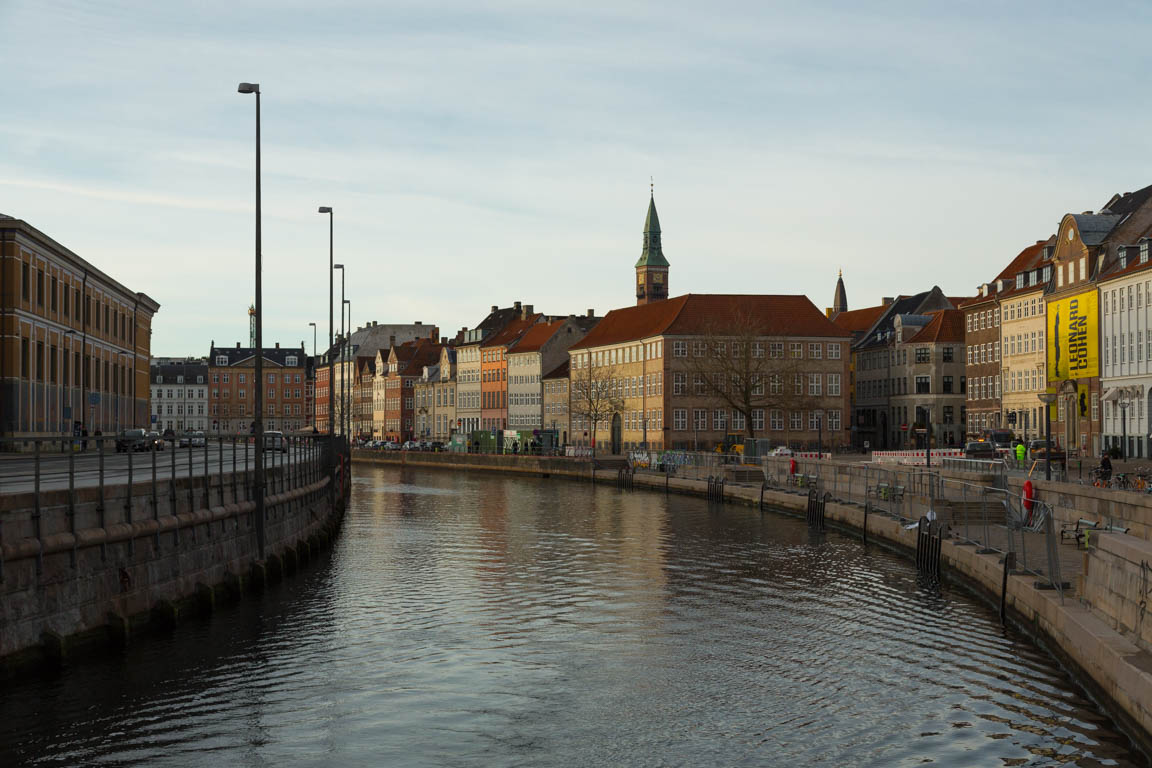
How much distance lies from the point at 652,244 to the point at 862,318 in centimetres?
3553

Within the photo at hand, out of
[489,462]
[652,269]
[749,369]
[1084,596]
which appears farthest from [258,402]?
[652,269]

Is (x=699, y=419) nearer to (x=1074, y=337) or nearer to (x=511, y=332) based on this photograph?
(x=1074, y=337)

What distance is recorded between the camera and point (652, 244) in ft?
641

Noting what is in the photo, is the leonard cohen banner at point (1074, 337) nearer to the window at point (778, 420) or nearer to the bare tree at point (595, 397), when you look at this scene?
the window at point (778, 420)

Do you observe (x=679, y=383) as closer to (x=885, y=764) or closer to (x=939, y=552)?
(x=939, y=552)

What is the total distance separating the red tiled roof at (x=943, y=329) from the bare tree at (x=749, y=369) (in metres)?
17.1

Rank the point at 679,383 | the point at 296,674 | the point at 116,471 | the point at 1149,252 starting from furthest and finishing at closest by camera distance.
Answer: the point at 679,383 → the point at 1149,252 → the point at 116,471 → the point at 296,674

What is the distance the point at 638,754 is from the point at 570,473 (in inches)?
3593

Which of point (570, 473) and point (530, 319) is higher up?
point (530, 319)

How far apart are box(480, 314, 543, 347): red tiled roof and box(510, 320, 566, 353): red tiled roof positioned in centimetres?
441

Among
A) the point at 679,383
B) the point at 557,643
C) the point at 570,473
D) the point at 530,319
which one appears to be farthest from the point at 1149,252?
the point at 530,319

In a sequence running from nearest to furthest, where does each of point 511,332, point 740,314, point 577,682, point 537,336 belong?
point 577,682 < point 740,314 < point 537,336 < point 511,332

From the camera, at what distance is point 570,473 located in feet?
359

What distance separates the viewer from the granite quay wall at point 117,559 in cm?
2117
